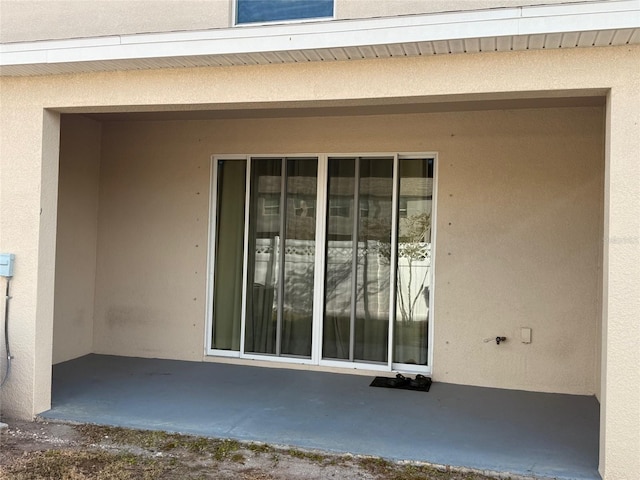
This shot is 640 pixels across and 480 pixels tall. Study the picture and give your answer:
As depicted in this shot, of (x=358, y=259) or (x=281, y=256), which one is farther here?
(x=281, y=256)

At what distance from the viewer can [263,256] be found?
6988mm

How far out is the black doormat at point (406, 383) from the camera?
19.7 feet

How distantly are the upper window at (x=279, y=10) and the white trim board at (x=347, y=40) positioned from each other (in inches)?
23.5

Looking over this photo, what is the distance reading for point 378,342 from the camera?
21.5ft

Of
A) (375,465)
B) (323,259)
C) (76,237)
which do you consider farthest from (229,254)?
(375,465)

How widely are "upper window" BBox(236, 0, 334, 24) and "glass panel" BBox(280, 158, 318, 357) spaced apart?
2273 mm

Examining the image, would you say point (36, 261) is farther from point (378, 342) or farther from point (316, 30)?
point (378, 342)

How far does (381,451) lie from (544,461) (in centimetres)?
118

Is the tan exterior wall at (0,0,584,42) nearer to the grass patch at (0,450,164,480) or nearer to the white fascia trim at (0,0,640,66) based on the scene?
the white fascia trim at (0,0,640,66)

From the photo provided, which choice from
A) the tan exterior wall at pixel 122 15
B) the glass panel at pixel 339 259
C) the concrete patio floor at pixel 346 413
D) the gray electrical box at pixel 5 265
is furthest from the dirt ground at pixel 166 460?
the tan exterior wall at pixel 122 15

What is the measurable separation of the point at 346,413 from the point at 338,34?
3249mm

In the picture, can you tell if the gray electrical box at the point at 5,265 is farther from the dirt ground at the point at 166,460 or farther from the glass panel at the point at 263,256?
the glass panel at the point at 263,256

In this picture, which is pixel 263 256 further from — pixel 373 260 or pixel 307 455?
pixel 307 455

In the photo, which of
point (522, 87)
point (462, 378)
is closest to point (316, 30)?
point (522, 87)
